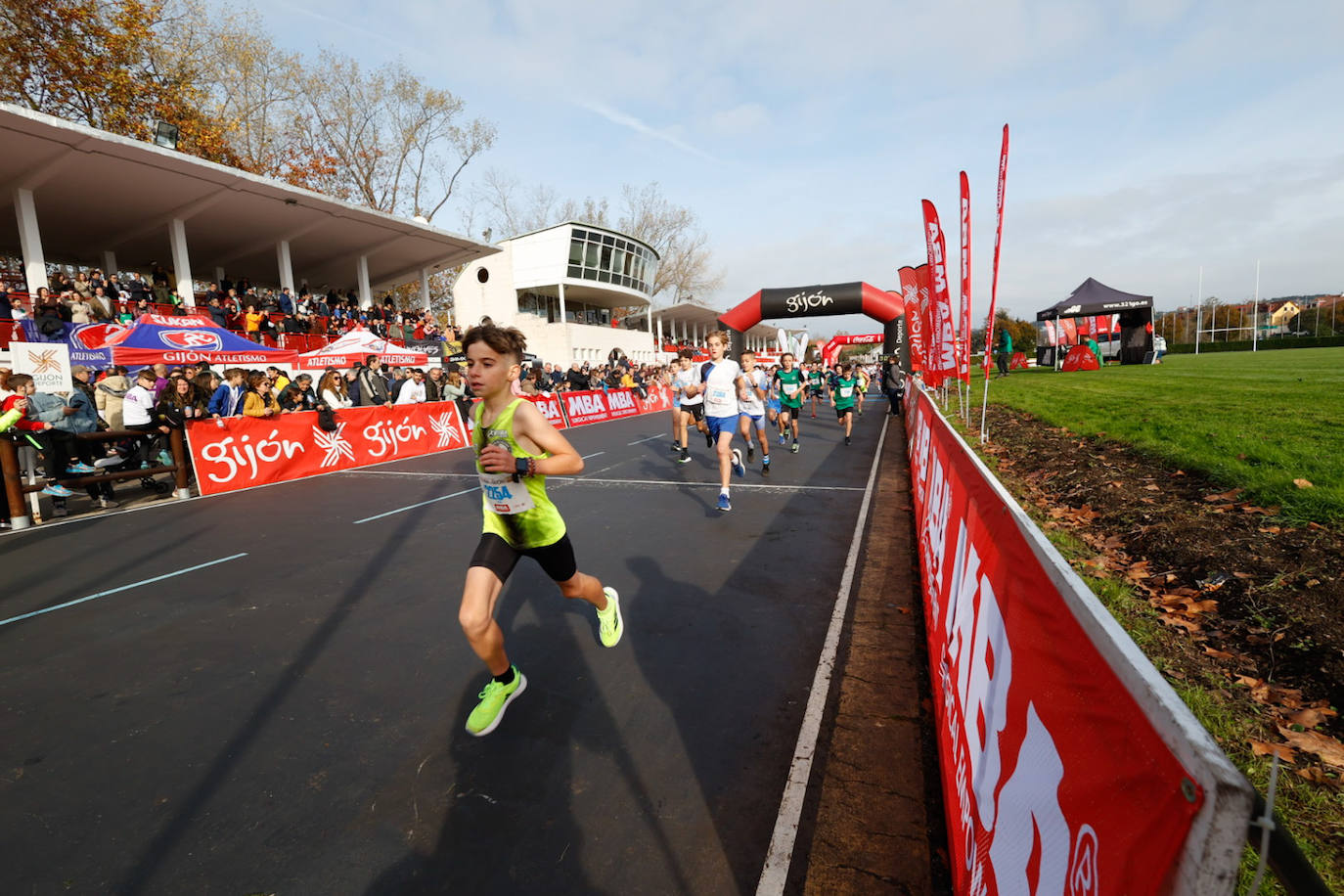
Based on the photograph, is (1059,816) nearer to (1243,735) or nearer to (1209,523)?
(1243,735)

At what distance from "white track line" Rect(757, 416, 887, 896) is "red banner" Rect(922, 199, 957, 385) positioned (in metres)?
7.39

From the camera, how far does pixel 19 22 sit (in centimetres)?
2144

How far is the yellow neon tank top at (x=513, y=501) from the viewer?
3.24 m

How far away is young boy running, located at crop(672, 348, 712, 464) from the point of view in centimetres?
904

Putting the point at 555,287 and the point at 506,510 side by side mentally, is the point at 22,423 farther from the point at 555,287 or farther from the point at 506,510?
the point at 555,287

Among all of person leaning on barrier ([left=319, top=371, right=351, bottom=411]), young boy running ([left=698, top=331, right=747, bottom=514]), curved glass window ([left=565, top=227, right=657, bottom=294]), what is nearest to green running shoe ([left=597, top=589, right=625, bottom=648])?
young boy running ([left=698, top=331, right=747, bottom=514])

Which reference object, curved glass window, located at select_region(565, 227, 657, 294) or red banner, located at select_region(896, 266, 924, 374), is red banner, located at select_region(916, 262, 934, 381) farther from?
curved glass window, located at select_region(565, 227, 657, 294)

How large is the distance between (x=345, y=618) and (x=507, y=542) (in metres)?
2.02

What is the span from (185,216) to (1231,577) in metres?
27.1

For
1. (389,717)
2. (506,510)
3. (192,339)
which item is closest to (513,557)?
(506,510)

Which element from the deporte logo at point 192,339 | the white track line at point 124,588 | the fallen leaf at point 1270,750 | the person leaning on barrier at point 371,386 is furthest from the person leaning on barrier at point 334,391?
the fallen leaf at point 1270,750

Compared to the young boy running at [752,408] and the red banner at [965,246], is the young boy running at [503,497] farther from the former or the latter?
the red banner at [965,246]

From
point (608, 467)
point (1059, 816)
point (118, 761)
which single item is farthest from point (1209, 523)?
point (608, 467)

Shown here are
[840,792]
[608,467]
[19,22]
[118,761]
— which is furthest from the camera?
[19,22]
